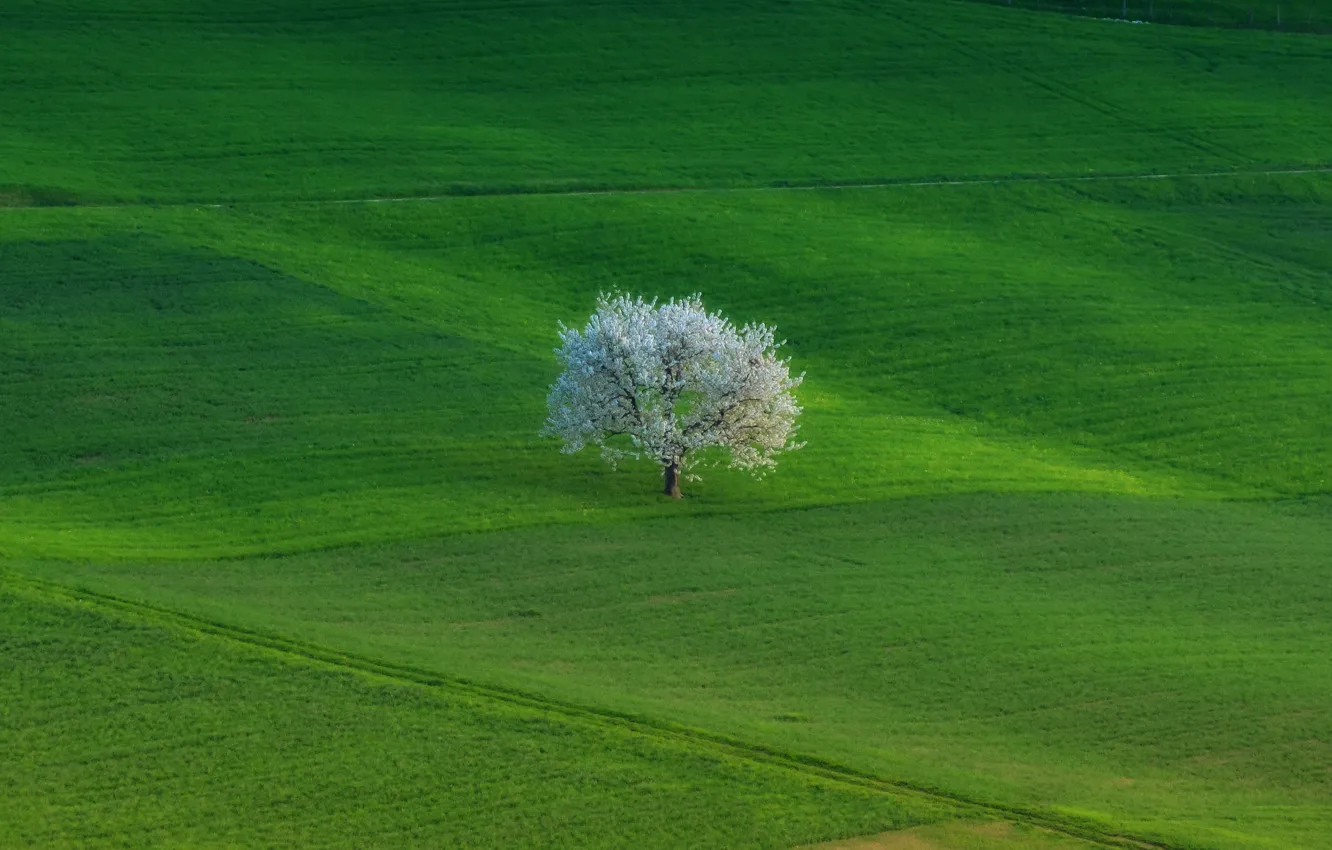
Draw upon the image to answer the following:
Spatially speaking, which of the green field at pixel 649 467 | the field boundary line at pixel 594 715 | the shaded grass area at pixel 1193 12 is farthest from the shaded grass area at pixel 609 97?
the field boundary line at pixel 594 715

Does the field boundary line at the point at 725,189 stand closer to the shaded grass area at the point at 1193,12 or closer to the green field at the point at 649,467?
the green field at the point at 649,467

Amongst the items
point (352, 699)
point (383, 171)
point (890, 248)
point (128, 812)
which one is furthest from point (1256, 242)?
point (128, 812)

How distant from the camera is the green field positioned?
131 feet

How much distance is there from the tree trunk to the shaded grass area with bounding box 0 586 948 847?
1442 cm

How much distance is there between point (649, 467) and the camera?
58.0 metres

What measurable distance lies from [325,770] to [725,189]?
46277mm

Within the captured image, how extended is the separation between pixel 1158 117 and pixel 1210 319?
2339cm

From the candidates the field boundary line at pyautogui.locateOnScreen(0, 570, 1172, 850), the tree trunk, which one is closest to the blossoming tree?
the tree trunk

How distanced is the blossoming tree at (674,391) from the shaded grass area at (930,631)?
2795 millimetres

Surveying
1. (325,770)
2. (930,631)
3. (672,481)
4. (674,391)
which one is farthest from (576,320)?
(325,770)

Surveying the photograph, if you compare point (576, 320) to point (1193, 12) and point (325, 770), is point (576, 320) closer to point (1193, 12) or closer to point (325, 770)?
point (325, 770)

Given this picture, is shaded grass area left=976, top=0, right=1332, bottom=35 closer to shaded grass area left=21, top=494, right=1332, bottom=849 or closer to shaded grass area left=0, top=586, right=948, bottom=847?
shaded grass area left=21, top=494, right=1332, bottom=849

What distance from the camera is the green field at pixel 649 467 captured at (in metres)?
40.1

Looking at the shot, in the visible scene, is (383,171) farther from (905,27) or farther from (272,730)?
(272,730)
